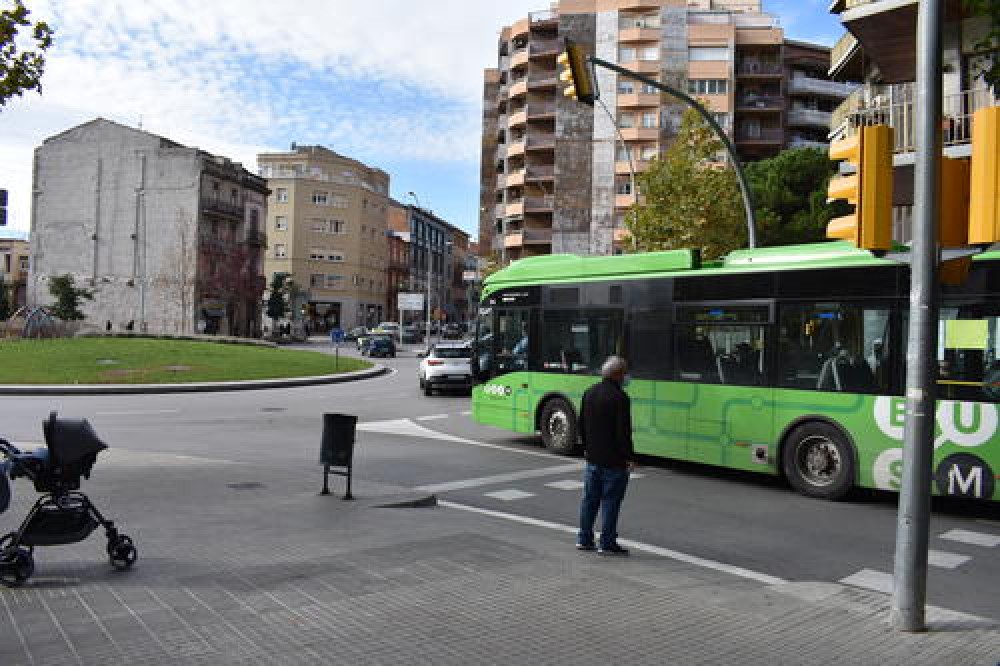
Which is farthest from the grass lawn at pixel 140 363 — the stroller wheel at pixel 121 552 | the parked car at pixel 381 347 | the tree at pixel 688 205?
the stroller wheel at pixel 121 552

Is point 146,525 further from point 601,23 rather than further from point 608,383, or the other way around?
point 601,23

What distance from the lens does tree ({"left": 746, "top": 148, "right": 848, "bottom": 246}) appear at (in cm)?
3975

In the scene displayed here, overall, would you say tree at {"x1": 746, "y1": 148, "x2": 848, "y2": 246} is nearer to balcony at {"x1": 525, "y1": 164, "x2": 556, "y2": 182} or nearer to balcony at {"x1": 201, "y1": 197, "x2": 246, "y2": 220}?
balcony at {"x1": 525, "y1": 164, "x2": 556, "y2": 182}

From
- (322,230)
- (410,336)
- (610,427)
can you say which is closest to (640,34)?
(410,336)

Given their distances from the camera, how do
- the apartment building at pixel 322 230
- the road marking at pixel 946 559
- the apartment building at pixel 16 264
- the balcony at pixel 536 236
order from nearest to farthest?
the road marking at pixel 946 559, the balcony at pixel 536 236, the apartment building at pixel 16 264, the apartment building at pixel 322 230

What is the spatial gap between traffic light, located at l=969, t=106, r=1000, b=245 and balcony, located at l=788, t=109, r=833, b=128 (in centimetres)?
6790

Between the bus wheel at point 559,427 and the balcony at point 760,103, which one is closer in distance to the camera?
the bus wheel at point 559,427

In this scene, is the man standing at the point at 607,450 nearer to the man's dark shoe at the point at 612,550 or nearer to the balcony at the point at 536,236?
the man's dark shoe at the point at 612,550

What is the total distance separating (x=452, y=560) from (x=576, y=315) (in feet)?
23.9

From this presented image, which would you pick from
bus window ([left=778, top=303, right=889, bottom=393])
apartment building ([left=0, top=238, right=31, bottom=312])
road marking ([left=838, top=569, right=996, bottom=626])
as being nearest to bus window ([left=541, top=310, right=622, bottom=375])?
bus window ([left=778, top=303, right=889, bottom=393])

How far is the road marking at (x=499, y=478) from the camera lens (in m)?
10.5

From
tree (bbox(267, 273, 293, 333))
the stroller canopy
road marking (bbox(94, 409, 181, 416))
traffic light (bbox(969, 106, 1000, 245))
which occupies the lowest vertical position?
road marking (bbox(94, 409, 181, 416))

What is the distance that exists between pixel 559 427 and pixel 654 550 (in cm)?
603

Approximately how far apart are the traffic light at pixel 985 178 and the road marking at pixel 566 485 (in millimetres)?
6375
